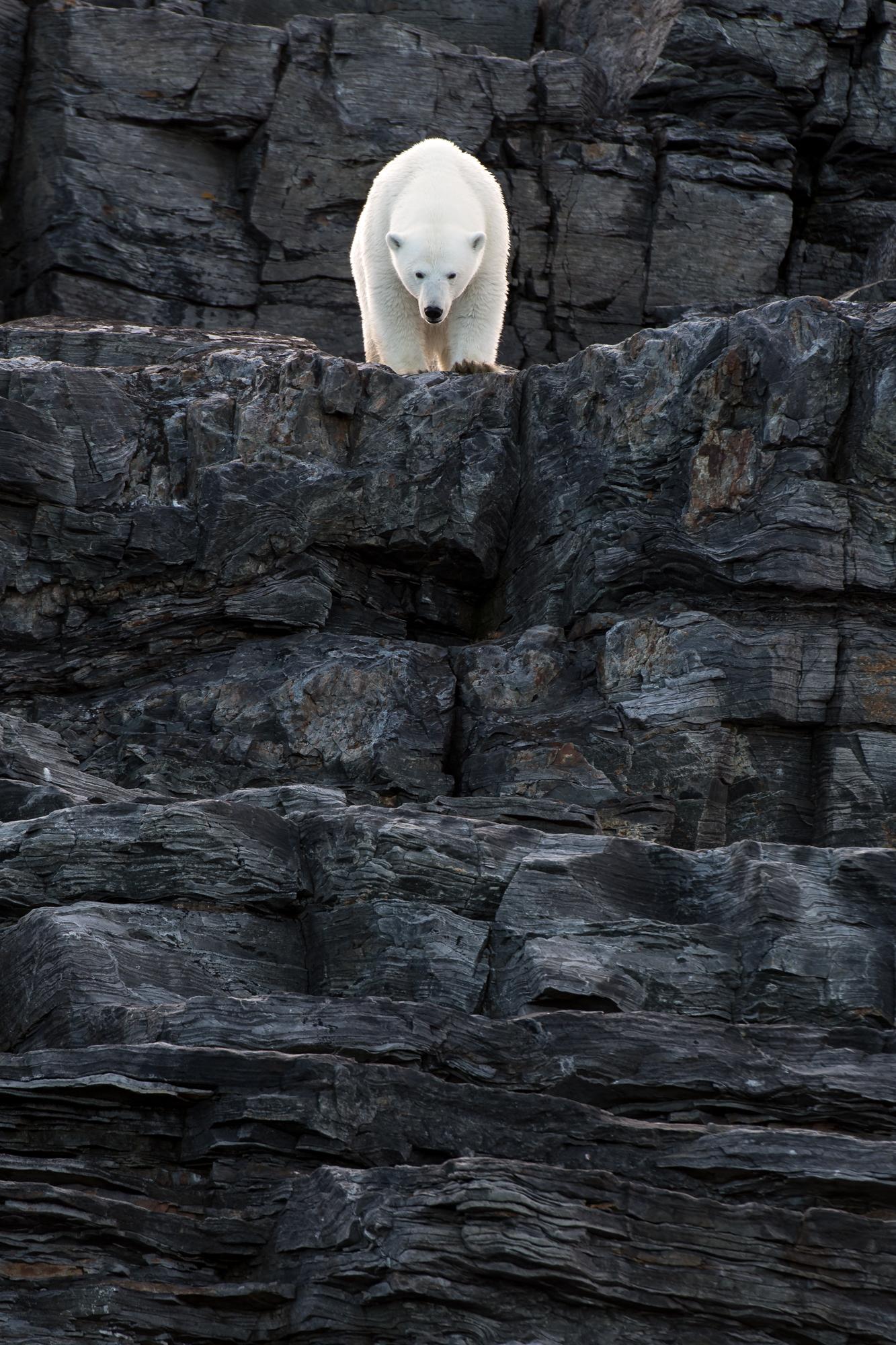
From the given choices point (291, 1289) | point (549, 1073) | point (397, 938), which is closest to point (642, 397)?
point (397, 938)

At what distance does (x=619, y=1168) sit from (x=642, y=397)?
6531 millimetres

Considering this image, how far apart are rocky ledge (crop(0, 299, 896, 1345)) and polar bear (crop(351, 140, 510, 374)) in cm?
118

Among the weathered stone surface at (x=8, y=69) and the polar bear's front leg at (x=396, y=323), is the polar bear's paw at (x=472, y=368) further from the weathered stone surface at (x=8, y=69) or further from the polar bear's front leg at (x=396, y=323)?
the weathered stone surface at (x=8, y=69)

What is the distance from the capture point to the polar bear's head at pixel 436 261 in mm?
13805

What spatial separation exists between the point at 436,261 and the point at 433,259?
0.03 metres

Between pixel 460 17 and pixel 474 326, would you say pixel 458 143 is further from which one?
pixel 474 326

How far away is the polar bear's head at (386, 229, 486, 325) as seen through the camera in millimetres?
13805

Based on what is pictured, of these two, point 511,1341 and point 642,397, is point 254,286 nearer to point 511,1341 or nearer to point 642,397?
point 642,397

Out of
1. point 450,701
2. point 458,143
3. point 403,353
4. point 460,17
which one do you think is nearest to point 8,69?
point 458,143

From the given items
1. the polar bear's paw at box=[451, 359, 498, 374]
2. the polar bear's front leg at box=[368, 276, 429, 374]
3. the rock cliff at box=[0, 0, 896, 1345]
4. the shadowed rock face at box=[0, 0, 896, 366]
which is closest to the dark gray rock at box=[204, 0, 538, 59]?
the rock cliff at box=[0, 0, 896, 1345]

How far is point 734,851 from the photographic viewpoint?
26.2 ft

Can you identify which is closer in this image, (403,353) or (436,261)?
(436,261)

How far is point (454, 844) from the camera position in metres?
7.81

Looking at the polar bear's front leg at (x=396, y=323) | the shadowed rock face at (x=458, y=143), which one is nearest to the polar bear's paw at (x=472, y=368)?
the polar bear's front leg at (x=396, y=323)
